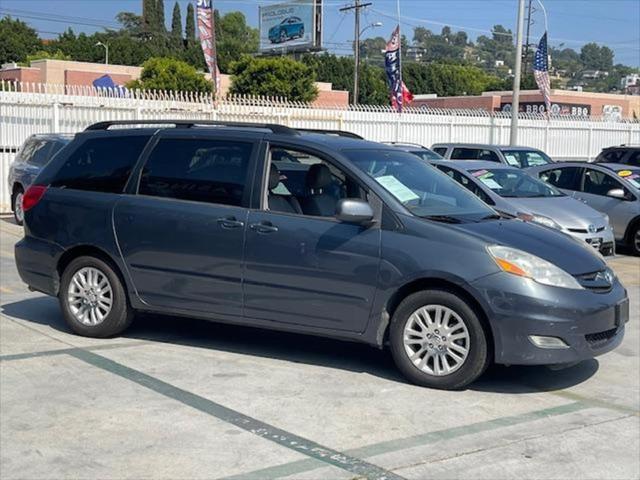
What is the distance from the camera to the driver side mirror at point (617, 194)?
558 inches

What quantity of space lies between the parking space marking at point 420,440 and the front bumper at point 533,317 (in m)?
0.36

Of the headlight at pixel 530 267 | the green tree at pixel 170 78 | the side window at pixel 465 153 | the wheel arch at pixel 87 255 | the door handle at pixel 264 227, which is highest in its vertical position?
the green tree at pixel 170 78

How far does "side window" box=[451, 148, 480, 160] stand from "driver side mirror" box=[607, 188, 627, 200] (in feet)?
9.79

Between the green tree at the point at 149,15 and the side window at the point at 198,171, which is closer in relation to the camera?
the side window at the point at 198,171

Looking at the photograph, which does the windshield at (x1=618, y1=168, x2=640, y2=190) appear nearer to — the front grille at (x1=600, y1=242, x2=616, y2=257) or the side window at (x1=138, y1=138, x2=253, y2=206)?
the front grille at (x1=600, y1=242, x2=616, y2=257)

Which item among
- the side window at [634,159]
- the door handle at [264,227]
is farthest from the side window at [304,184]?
the side window at [634,159]

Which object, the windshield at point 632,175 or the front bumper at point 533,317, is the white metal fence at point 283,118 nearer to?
the windshield at point 632,175

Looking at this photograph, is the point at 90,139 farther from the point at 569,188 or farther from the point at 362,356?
the point at 569,188

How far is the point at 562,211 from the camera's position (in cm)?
Answer: 1234

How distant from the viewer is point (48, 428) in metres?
5.16

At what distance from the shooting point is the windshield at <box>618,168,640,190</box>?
14.8 m

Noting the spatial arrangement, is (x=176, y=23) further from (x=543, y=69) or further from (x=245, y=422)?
(x=245, y=422)

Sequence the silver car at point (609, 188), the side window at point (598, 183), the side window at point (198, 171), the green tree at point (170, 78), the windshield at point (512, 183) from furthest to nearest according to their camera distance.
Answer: the green tree at point (170, 78)
the side window at point (598, 183)
the silver car at point (609, 188)
the windshield at point (512, 183)
the side window at point (198, 171)

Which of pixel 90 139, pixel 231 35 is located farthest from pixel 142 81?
pixel 231 35
